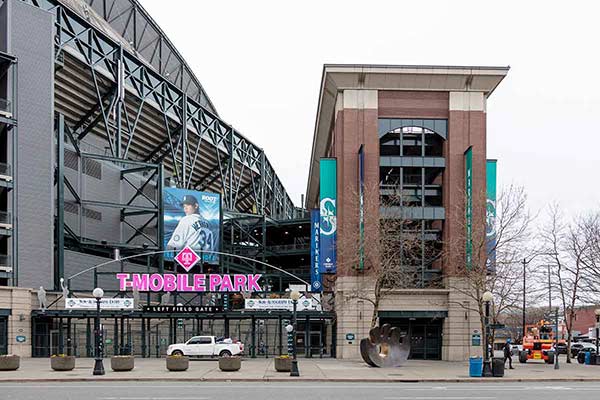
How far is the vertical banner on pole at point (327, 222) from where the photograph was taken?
54.6 metres

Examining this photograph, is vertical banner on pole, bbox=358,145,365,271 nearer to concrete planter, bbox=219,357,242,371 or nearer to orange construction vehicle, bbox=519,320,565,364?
orange construction vehicle, bbox=519,320,565,364

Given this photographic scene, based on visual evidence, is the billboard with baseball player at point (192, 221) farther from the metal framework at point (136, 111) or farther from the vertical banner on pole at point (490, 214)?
the vertical banner on pole at point (490, 214)

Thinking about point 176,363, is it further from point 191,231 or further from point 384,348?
point 191,231

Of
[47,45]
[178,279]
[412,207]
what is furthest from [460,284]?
[47,45]

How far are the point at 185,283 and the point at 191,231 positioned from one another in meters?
19.2

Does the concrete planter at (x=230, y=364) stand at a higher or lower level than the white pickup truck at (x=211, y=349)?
higher

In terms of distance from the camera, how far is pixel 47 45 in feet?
196

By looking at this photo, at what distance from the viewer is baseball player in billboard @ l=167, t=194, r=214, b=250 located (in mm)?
73375

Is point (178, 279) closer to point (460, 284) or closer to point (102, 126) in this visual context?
point (460, 284)

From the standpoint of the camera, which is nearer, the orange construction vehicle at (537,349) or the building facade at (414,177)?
the building facade at (414,177)

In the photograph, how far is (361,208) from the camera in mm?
50625
